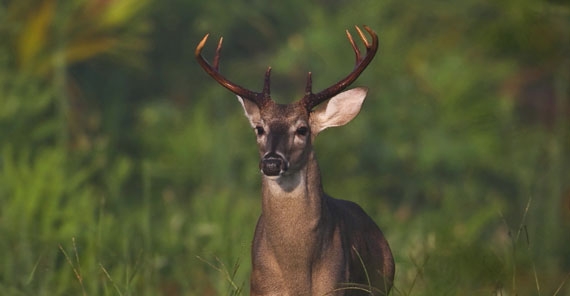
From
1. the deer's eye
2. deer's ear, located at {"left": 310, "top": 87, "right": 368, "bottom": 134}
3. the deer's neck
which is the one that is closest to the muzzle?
the deer's neck

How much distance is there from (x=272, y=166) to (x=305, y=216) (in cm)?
25

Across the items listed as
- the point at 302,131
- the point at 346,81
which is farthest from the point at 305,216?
the point at 346,81

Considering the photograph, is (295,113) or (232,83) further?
(295,113)

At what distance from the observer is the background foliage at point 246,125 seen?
10.9 m

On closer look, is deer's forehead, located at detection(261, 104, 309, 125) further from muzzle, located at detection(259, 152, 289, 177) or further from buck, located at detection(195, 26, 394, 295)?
muzzle, located at detection(259, 152, 289, 177)

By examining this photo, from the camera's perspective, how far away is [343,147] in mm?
15336

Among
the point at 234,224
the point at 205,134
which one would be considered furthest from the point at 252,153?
the point at 234,224

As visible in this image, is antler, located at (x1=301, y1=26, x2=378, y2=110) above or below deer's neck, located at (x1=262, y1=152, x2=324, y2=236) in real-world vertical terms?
above

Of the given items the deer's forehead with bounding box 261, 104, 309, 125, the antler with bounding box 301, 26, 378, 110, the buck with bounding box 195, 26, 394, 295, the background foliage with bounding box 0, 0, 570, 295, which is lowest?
the background foliage with bounding box 0, 0, 570, 295

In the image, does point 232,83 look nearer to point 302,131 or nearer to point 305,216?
point 302,131

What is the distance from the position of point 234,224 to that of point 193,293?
1.94m

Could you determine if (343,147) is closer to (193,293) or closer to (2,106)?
(2,106)

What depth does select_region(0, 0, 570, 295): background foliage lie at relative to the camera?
10.9 m

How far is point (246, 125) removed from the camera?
1540 centimetres
